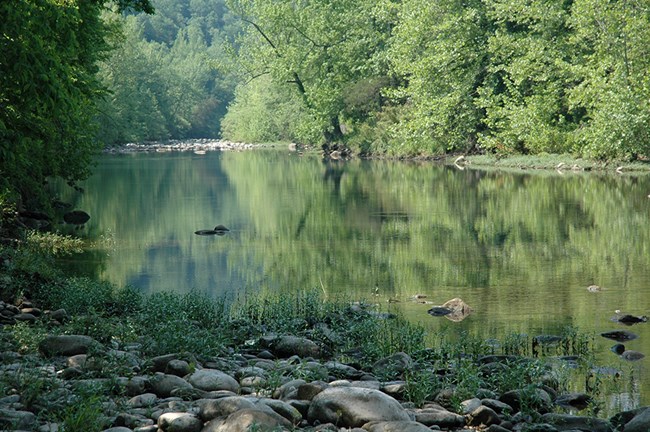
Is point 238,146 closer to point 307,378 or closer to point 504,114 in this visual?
point 504,114

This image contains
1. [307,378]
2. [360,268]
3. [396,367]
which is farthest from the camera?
[360,268]

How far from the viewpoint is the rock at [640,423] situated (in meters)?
7.78

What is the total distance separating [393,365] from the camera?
33.4 ft

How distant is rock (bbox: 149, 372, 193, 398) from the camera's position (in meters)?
8.49

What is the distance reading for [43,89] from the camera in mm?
11117

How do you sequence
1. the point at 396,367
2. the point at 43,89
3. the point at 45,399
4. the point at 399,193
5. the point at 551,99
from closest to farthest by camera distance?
1. the point at 45,399
2. the point at 396,367
3. the point at 43,89
4. the point at 399,193
5. the point at 551,99

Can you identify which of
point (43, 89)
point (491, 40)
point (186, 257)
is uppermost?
point (491, 40)

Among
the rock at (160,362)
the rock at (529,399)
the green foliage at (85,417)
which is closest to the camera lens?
the green foliage at (85,417)

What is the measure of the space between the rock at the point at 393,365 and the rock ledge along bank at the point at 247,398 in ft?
0.04

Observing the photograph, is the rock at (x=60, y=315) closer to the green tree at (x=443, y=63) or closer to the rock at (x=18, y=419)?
the rock at (x=18, y=419)

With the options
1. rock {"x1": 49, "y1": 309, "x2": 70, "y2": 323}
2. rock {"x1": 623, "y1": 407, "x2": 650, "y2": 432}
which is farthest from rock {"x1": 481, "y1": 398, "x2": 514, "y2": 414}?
rock {"x1": 49, "y1": 309, "x2": 70, "y2": 323}

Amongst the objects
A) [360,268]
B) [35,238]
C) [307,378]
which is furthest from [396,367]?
[35,238]

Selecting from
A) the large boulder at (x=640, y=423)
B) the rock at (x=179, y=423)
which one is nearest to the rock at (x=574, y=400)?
the large boulder at (x=640, y=423)

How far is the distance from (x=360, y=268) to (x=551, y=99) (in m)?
33.0
